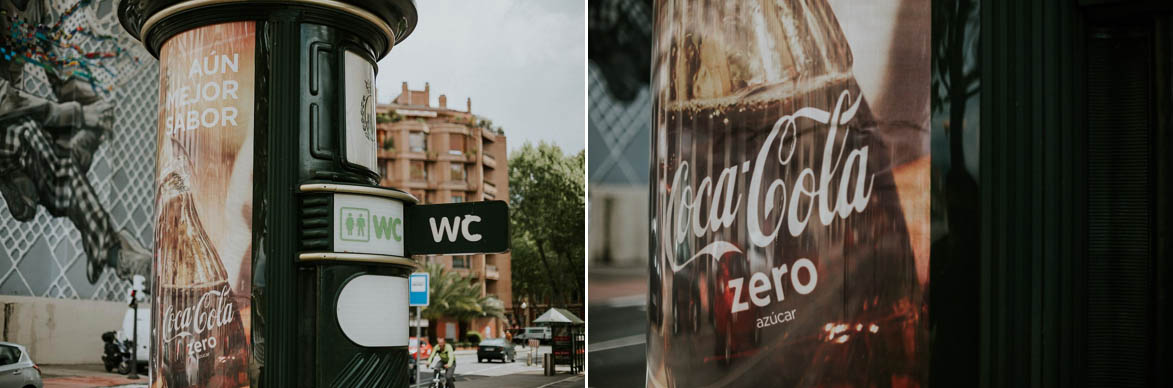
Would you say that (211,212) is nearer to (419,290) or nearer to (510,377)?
(419,290)

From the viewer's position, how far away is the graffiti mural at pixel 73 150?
27.1 meters

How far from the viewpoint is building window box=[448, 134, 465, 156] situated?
62.1 meters

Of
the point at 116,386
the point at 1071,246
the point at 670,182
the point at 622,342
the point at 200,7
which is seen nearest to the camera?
the point at 1071,246

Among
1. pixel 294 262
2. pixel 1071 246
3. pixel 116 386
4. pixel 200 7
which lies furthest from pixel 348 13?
pixel 116 386

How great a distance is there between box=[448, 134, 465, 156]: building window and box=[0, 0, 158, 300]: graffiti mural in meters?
31.5

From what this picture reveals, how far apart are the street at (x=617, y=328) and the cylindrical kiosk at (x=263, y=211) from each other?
1.55 m

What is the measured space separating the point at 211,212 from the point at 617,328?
9.06 feet

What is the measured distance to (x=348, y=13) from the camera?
6934 mm

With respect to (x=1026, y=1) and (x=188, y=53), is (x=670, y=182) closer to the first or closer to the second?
(x=1026, y=1)

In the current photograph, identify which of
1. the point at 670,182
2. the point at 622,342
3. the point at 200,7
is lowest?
the point at 622,342

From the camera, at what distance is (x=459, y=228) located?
664cm

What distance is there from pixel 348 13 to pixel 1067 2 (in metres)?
4.68

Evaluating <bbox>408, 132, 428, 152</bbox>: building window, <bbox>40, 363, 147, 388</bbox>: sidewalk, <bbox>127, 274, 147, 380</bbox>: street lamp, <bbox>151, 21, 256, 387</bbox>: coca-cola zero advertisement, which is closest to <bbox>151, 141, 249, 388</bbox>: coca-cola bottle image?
<bbox>151, 21, 256, 387</bbox>: coca-cola zero advertisement

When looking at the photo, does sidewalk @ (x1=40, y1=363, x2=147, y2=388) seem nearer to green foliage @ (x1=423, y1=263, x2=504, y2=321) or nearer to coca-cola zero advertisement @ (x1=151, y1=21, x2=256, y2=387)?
coca-cola zero advertisement @ (x1=151, y1=21, x2=256, y2=387)
